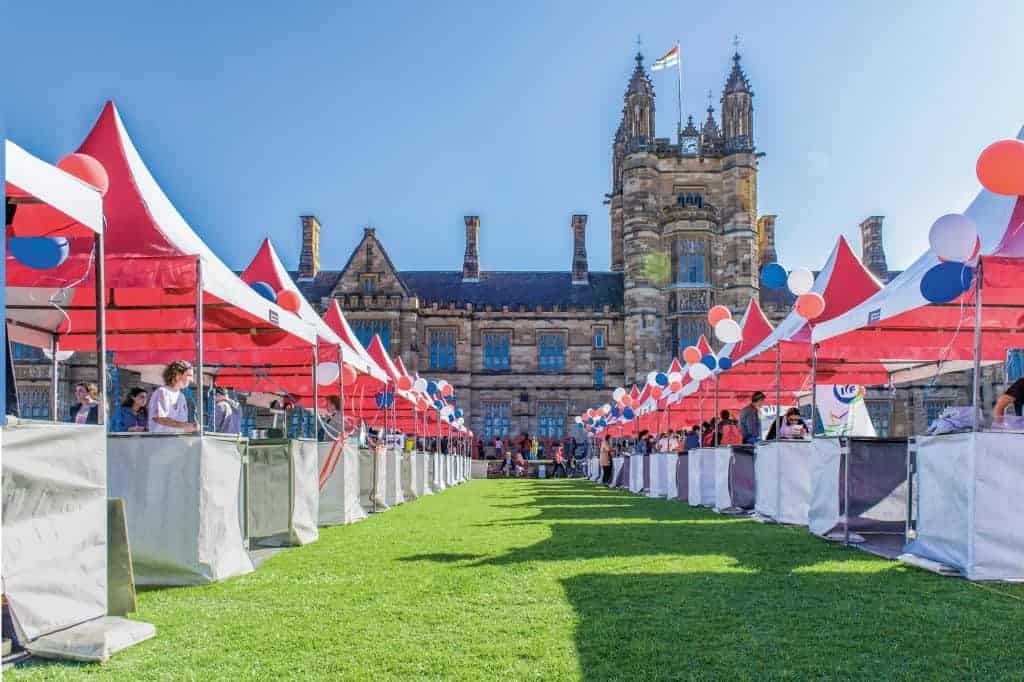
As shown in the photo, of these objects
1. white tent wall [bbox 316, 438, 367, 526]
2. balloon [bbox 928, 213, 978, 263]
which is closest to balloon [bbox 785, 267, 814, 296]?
balloon [bbox 928, 213, 978, 263]

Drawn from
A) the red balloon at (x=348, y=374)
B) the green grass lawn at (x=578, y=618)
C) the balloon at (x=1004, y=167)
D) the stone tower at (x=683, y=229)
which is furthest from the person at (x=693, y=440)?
the stone tower at (x=683, y=229)

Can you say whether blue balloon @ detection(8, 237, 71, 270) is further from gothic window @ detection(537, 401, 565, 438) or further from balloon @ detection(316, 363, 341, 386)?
gothic window @ detection(537, 401, 565, 438)

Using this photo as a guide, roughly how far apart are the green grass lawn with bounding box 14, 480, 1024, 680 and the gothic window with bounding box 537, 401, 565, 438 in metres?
39.7

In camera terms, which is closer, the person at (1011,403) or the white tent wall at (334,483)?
the person at (1011,403)

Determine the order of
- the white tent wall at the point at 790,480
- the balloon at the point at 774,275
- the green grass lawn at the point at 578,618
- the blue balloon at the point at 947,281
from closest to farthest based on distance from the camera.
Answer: the green grass lawn at the point at 578,618 < the blue balloon at the point at 947,281 < the white tent wall at the point at 790,480 < the balloon at the point at 774,275

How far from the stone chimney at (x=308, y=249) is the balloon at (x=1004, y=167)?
45.7m

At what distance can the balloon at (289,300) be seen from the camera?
1019 centimetres

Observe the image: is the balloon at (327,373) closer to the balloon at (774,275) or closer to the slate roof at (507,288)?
the balloon at (774,275)

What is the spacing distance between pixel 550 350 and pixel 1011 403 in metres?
41.1

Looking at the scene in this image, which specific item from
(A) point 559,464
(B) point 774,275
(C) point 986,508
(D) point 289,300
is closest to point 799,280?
(B) point 774,275

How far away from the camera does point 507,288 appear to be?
50062 millimetres

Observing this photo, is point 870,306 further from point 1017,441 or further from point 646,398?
point 646,398

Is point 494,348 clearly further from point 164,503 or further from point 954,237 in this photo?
point 164,503

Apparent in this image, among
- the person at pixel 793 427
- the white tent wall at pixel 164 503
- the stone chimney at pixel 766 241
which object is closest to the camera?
the white tent wall at pixel 164 503
